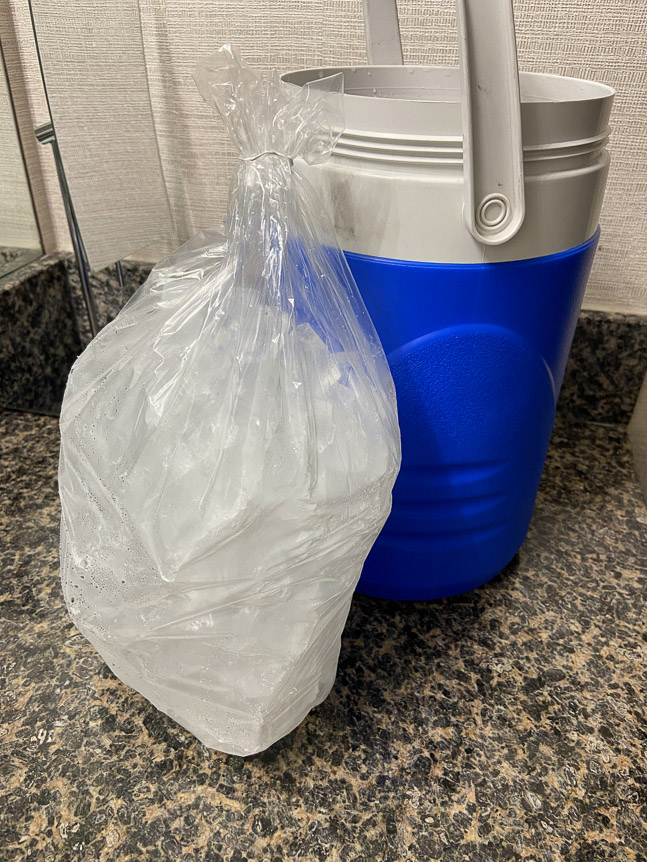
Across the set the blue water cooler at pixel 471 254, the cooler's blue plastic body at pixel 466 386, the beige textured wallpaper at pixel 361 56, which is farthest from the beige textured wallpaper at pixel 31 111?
the cooler's blue plastic body at pixel 466 386

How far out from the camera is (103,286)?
2.63ft

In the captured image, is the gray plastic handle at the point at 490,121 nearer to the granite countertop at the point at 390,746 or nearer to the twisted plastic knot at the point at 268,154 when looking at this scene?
the twisted plastic knot at the point at 268,154

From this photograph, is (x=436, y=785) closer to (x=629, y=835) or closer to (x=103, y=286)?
(x=629, y=835)

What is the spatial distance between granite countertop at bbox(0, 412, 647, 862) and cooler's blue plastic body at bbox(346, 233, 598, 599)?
0.26ft

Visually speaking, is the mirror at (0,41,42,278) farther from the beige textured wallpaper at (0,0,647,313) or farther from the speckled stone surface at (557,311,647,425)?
the speckled stone surface at (557,311,647,425)

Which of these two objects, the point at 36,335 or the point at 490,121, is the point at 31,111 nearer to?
the point at 36,335

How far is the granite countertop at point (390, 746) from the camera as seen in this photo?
1.32 ft

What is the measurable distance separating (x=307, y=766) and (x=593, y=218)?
16.2 inches

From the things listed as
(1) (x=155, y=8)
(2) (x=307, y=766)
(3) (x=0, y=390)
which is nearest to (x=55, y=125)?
(1) (x=155, y=8)

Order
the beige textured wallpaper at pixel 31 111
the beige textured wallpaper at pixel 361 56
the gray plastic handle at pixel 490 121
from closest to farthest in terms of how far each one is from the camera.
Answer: the gray plastic handle at pixel 490 121 → the beige textured wallpaper at pixel 361 56 → the beige textured wallpaper at pixel 31 111

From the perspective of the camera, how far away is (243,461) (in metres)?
0.38

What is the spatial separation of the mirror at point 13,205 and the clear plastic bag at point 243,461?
45 cm

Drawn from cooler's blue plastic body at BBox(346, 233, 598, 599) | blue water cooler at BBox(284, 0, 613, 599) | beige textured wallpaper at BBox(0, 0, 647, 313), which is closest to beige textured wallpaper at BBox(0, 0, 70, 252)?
beige textured wallpaper at BBox(0, 0, 647, 313)

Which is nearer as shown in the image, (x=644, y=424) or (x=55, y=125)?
(x=55, y=125)
